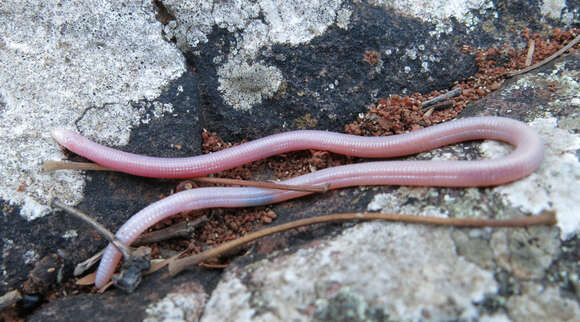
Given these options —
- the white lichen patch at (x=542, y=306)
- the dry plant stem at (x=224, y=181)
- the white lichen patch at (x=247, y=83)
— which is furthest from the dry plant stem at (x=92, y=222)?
the white lichen patch at (x=542, y=306)

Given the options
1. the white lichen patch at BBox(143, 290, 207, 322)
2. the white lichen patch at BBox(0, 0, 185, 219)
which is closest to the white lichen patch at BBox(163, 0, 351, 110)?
the white lichen patch at BBox(0, 0, 185, 219)

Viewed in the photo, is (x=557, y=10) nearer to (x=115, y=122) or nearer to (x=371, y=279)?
(x=371, y=279)

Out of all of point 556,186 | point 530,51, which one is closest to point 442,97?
point 530,51

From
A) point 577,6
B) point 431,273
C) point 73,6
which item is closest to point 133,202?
→ point 73,6

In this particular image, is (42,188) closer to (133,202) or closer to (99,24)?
(133,202)

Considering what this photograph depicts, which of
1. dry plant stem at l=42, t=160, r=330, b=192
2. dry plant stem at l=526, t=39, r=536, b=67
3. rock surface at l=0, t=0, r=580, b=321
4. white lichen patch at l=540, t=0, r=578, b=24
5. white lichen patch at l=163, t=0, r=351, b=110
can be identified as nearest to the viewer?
rock surface at l=0, t=0, r=580, b=321

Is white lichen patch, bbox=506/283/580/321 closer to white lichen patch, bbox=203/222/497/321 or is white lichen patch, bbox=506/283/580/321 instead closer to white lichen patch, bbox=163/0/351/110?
white lichen patch, bbox=203/222/497/321

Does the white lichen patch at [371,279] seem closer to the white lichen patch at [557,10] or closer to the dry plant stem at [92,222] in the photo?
the dry plant stem at [92,222]
